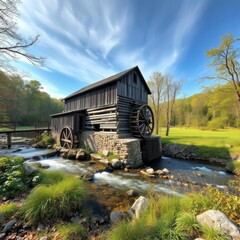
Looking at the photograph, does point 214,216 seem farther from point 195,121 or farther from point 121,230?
point 195,121

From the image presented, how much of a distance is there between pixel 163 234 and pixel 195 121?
39.3m

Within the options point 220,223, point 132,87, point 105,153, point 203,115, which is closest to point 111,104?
point 132,87

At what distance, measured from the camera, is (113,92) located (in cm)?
1067

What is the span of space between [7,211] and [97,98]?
9729mm

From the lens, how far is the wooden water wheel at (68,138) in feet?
39.6

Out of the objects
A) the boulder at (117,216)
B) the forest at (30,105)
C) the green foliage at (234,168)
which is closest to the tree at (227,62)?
the green foliage at (234,168)

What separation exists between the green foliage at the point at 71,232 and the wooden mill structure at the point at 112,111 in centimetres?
755

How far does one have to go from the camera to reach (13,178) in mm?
4039

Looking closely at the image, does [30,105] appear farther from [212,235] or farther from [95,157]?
[212,235]

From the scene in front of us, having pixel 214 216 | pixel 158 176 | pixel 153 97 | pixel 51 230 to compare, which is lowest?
pixel 158 176

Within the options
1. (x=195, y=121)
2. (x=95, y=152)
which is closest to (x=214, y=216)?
(x=95, y=152)

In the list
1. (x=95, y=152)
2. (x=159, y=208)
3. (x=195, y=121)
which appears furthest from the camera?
(x=195, y=121)

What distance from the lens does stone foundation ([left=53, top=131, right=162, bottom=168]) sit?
8703 mm

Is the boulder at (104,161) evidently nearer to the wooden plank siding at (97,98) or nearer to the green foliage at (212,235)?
the wooden plank siding at (97,98)
